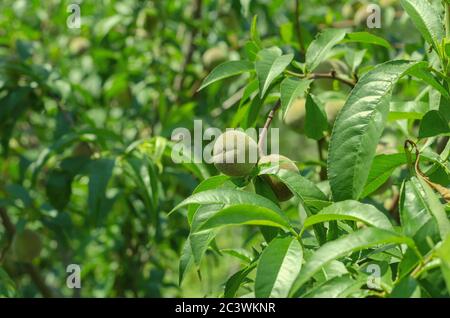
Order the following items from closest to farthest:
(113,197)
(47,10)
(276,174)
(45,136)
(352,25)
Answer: (276,174) → (113,197) → (352,25) → (45,136) → (47,10)

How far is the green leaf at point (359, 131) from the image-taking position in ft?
2.73

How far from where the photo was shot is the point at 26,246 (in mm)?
2020

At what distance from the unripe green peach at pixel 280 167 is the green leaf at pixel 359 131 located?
0.20 meters

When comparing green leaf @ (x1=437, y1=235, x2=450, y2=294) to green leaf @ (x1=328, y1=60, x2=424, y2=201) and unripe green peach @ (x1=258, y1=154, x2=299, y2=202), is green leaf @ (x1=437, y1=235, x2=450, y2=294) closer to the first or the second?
green leaf @ (x1=328, y1=60, x2=424, y2=201)

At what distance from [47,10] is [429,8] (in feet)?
8.14

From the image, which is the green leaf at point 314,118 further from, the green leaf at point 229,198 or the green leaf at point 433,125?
the green leaf at point 229,198

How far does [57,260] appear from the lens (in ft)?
9.67

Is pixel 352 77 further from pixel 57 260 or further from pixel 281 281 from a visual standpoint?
pixel 57 260

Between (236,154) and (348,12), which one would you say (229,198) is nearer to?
(236,154)

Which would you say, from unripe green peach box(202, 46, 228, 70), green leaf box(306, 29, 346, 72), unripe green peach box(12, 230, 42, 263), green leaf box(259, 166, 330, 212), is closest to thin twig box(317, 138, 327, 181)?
green leaf box(306, 29, 346, 72)

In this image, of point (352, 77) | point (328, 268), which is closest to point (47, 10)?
point (352, 77)

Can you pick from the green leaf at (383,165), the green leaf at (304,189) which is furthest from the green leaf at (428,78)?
the green leaf at (304,189)

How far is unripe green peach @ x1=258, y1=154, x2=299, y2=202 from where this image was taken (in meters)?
1.06

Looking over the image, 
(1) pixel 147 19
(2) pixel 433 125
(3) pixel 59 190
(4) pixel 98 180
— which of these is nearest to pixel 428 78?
(2) pixel 433 125
